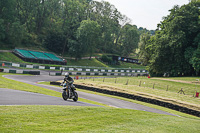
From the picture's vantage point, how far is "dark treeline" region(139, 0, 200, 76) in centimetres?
5272

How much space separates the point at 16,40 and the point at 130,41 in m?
70.8

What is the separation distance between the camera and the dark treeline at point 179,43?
52.7 metres

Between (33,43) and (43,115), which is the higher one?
(33,43)

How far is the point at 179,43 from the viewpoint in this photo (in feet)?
170

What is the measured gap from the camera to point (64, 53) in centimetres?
9206

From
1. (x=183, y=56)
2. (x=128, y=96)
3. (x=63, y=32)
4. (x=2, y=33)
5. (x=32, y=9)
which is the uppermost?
(x=32, y=9)

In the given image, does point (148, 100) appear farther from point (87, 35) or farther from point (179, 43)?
point (87, 35)

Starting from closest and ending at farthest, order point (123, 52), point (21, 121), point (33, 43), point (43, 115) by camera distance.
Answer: point (21, 121)
point (43, 115)
point (33, 43)
point (123, 52)

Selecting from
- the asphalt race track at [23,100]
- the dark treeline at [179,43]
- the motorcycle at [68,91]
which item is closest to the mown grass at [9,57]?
the dark treeline at [179,43]

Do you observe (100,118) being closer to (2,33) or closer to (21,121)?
(21,121)

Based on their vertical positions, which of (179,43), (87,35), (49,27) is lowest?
(179,43)

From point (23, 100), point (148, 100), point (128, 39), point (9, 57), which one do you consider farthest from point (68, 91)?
point (128, 39)

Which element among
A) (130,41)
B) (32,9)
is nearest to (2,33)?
(32,9)

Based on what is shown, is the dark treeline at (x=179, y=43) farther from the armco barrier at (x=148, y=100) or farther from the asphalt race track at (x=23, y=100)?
the asphalt race track at (x=23, y=100)
